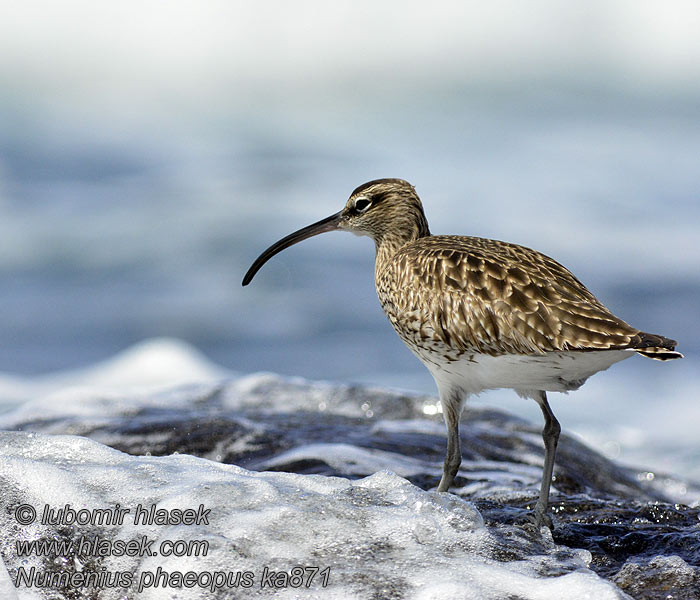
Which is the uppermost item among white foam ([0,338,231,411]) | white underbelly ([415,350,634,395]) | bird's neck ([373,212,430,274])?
bird's neck ([373,212,430,274])

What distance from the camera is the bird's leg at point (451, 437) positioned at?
6363 millimetres

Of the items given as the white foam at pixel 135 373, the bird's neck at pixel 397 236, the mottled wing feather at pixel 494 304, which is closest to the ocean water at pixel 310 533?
the mottled wing feather at pixel 494 304

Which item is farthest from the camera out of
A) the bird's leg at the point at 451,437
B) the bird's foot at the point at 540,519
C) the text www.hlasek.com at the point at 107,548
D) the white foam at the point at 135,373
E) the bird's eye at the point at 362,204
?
the white foam at the point at 135,373

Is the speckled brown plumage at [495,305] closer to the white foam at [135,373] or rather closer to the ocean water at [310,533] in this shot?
the ocean water at [310,533]

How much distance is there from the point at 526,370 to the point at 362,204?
2322 millimetres

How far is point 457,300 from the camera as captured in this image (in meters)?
5.83

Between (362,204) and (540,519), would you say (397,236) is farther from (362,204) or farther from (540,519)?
(540,519)

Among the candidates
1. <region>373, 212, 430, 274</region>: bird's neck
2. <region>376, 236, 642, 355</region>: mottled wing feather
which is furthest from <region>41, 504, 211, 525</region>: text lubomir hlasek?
<region>373, 212, 430, 274</region>: bird's neck

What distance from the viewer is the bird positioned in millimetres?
5336

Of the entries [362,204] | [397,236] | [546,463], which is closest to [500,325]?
[546,463]

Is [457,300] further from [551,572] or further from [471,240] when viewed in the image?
[551,572]
